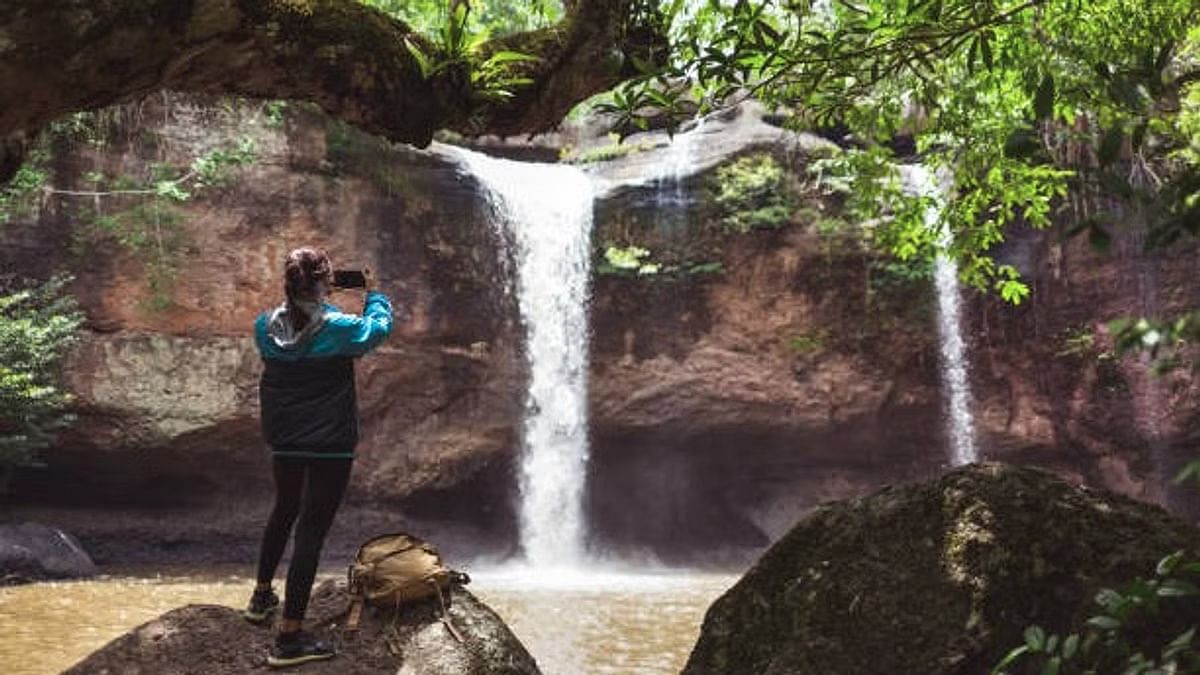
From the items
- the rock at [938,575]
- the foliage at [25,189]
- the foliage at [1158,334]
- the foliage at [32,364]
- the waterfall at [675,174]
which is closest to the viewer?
the foliage at [1158,334]

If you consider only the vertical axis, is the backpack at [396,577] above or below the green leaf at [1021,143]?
below

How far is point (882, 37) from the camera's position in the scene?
3.85 metres

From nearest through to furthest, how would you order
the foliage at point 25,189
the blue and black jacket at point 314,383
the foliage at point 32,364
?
the blue and black jacket at point 314,383 < the foliage at point 32,364 < the foliage at point 25,189

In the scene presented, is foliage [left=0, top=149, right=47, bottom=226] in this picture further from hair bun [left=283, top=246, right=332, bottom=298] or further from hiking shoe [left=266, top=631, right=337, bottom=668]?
hiking shoe [left=266, top=631, right=337, bottom=668]

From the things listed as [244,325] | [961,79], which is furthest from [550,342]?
[961,79]

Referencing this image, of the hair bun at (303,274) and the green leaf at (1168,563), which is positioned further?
the hair bun at (303,274)

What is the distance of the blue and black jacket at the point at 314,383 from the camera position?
13.1 ft

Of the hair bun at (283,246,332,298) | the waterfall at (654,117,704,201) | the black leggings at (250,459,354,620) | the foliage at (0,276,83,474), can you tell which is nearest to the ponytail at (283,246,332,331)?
the hair bun at (283,246,332,298)

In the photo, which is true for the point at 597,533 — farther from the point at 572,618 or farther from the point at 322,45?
the point at 322,45

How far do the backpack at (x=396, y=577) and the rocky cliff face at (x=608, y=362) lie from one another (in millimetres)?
10368

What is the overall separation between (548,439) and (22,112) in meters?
13.4

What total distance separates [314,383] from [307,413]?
131mm

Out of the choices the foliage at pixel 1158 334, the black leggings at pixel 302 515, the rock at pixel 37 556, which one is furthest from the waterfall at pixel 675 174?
the foliage at pixel 1158 334

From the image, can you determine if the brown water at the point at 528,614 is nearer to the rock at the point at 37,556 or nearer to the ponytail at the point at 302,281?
the rock at the point at 37,556
